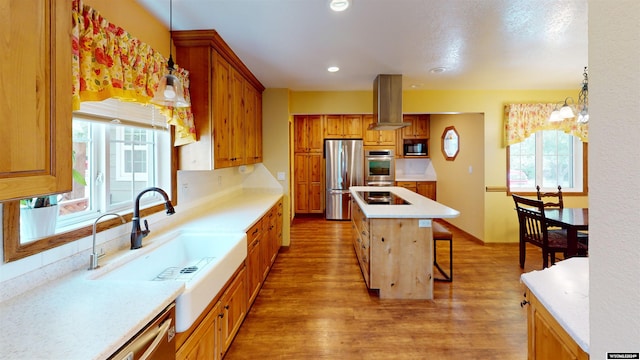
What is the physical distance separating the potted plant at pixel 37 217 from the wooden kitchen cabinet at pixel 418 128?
248 inches

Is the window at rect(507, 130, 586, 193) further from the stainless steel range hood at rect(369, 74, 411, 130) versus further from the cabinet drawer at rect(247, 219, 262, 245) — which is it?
the cabinet drawer at rect(247, 219, 262, 245)

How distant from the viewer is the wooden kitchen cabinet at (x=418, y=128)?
6551 millimetres

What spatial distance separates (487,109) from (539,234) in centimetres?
199

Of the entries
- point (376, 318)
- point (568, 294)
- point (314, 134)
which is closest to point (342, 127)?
point (314, 134)

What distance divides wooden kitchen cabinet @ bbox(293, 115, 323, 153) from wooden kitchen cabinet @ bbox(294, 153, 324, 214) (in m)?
0.31

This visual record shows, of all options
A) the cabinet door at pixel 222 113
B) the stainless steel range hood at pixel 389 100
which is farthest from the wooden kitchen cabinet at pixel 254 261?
the stainless steel range hood at pixel 389 100

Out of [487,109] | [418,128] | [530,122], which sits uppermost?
[418,128]

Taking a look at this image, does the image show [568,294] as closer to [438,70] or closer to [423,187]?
[438,70]

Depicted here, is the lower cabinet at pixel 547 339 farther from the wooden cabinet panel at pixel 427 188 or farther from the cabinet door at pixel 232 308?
the wooden cabinet panel at pixel 427 188

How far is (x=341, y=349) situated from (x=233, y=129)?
7.17 feet

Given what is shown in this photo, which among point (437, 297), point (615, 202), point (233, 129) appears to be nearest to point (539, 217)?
point (437, 297)

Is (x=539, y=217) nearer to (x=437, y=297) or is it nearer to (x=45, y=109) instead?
(x=437, y=297)

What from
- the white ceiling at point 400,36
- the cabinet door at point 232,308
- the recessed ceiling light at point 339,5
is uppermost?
A: the white ceiling at point 400,36

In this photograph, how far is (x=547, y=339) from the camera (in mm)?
1042
